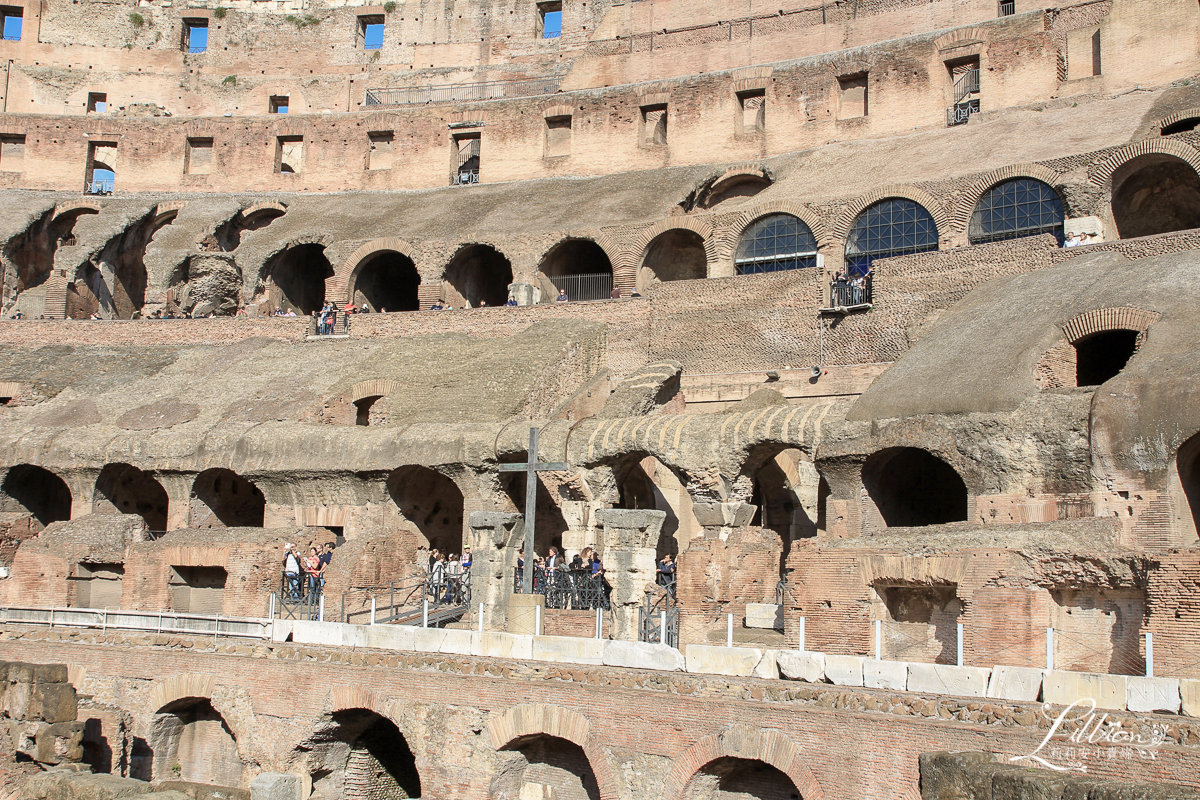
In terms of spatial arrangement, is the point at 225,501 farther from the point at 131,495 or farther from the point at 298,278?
the point at 298,278

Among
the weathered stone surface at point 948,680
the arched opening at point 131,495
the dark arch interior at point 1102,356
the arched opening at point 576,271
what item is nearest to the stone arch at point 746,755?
the weathered stone surface at point 948,680

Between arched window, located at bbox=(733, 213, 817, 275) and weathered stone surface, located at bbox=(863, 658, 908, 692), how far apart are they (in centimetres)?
1672

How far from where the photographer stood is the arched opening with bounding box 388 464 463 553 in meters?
22.0

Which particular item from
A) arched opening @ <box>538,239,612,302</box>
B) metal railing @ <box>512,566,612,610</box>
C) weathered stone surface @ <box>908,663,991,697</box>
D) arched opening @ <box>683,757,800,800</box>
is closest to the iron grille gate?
metal railing @ <box>512,566,612,610</box>

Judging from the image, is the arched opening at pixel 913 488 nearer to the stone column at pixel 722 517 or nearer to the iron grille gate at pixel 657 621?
the stone column at pixel 722 517

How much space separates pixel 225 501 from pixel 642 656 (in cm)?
1364

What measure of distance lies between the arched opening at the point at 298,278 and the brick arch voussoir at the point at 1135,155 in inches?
804

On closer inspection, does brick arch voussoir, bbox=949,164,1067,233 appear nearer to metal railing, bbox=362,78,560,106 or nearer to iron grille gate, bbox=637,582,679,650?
iron grille gate, bbox=637,582,679,650

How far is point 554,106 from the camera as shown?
121 ft

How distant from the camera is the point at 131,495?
2508cm

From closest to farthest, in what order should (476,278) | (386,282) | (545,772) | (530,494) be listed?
1. (545,772)
2. (530,494)
3. (476,278)
4. (386,282)

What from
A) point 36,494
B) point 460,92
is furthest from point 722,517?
point 460,92

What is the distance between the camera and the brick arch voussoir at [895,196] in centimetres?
2586

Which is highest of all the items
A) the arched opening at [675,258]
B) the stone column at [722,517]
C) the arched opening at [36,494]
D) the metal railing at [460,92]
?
the metal railing at [460,92]
